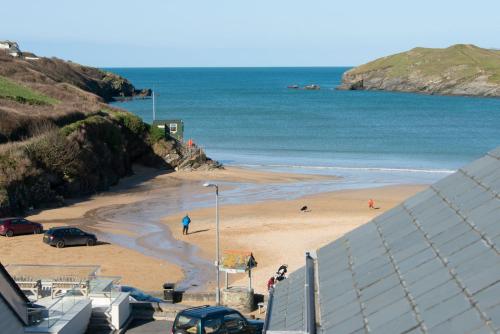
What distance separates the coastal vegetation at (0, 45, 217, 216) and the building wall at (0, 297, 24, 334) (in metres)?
31.1

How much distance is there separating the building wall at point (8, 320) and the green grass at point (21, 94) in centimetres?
5604

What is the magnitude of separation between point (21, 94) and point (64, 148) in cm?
2248

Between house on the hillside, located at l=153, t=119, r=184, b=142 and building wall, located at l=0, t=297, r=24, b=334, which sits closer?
building wall, located at l=0, t=297, r=24, b=334

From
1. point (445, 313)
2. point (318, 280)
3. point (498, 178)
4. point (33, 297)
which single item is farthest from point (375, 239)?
point (33, 297)

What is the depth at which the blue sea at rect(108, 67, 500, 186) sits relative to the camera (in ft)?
234

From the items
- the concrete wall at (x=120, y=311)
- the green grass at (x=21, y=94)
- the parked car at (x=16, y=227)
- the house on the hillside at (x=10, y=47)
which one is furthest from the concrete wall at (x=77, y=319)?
the house on the hillside at (x=10, y=47)

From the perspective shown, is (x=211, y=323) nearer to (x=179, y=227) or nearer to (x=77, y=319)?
(x=77, y=319)

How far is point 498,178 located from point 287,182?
5103cm

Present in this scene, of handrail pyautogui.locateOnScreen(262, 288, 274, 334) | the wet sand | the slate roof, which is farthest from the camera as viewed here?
the wet sand

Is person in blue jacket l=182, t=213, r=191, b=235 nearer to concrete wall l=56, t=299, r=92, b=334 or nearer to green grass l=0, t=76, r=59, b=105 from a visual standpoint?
concrete wall l=56, t=299, r=92, b=334

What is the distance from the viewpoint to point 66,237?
34562mm

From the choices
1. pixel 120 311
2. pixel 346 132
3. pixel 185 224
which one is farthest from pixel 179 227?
pixel 346 132

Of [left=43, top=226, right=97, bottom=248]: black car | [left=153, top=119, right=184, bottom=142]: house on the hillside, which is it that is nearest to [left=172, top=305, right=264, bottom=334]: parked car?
[left=43, top=226, right=97, bottom=248]: black car

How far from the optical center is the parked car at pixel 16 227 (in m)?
36.5
